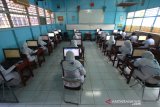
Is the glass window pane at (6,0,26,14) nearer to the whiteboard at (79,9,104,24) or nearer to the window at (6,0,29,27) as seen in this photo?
the window at (6,0,29,27)

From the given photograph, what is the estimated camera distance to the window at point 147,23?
249 inches

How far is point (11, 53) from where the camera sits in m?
3.08

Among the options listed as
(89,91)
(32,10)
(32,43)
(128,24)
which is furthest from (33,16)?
(128,24)

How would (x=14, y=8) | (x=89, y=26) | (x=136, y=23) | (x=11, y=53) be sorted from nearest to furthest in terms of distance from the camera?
(x=11, y=53), (x=14, y=8), (x=136, y=23), (x=89, y=26)

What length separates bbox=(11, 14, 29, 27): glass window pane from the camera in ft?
12.5

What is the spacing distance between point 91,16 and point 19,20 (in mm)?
6525

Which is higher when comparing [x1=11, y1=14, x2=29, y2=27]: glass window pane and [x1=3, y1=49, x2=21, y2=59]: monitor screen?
[x1=11, y1=14, x2=29, y2=27]: glass window pane

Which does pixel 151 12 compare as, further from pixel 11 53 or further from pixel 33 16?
pixel 11 53

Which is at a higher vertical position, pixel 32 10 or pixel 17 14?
pixel 32 10

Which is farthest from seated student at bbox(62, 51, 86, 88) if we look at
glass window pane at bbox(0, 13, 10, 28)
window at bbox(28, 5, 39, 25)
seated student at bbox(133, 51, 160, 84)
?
window at bbox(28, 5, 39, 25)

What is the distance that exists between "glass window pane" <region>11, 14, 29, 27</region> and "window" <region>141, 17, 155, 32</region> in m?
7.13

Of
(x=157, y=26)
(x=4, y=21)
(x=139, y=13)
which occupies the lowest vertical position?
(x=157, y=26)

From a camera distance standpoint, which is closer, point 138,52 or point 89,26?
point 138,52

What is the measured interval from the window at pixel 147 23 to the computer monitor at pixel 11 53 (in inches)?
289
